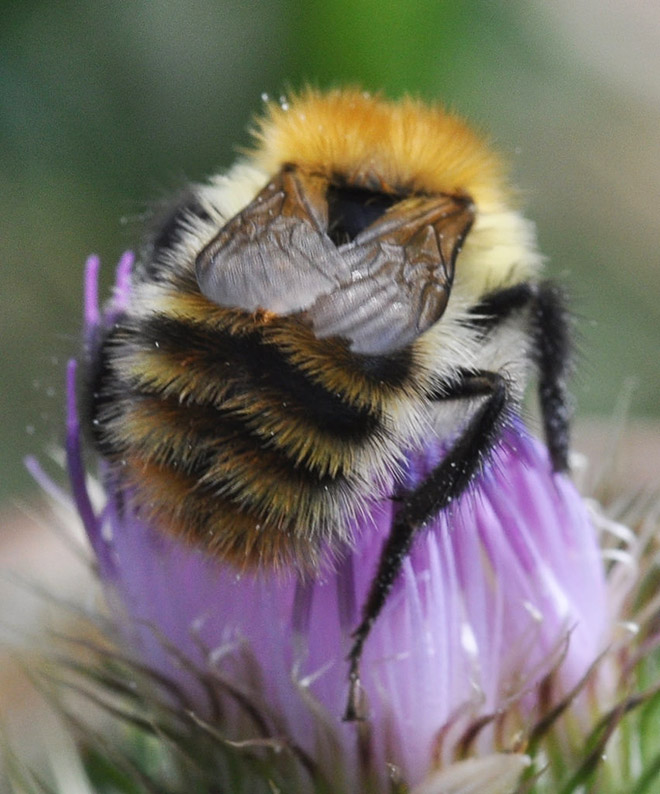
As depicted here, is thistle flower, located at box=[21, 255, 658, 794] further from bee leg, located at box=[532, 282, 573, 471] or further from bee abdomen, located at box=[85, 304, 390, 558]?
bee abdomen, located at box=[85, 304, 390, 558]

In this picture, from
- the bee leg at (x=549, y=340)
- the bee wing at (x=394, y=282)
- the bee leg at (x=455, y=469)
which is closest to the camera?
the bee wing at (x=394, y=282)

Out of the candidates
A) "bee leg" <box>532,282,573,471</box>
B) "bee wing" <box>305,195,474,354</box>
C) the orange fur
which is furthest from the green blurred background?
"bee wing" <box>305,195,474,354</box>

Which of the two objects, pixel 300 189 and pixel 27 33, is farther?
pixel 27 33

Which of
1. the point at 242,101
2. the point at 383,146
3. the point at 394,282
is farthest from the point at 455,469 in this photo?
the point at 242,101

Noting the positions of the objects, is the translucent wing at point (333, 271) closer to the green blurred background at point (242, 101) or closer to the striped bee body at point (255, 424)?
the striped bee body at point (255, 424)

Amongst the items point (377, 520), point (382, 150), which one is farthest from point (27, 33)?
point (377, 520)

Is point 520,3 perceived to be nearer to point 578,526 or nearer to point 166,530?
point 578,526

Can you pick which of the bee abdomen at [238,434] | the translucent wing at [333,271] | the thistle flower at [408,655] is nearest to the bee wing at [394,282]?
the translucent wing at [333,271]
